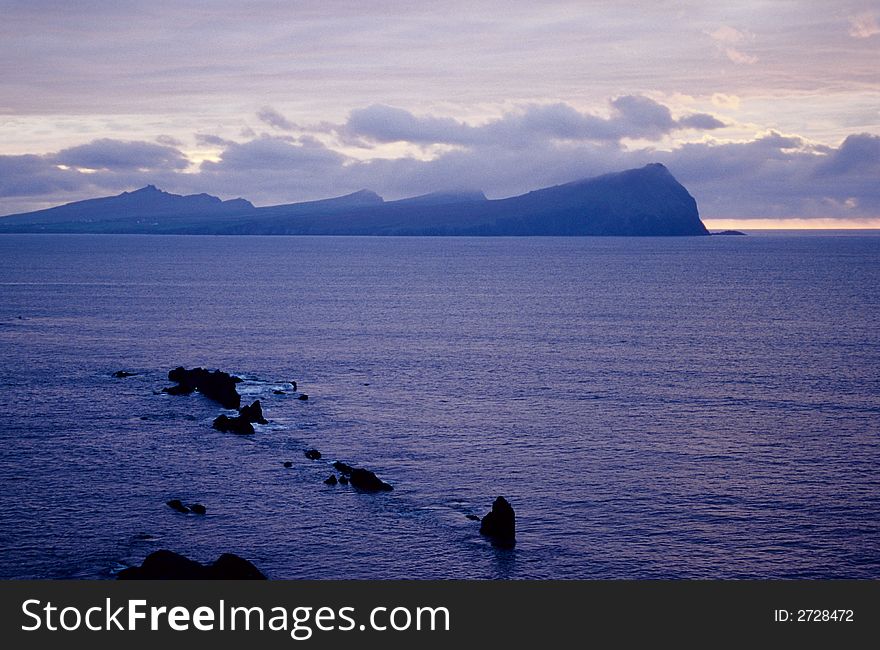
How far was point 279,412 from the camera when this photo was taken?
2955 inches

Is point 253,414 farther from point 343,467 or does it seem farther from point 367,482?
point 367,482

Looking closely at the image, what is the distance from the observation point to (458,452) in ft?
205

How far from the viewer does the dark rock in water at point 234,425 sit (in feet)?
222

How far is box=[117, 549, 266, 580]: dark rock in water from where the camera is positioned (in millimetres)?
38438

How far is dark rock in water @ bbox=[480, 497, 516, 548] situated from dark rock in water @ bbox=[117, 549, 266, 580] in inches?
500

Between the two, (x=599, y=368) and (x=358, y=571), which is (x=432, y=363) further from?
(x=358, y=571)

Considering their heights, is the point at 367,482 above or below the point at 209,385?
below

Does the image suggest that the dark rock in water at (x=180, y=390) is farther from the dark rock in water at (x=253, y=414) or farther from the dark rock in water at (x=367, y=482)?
the dark rock in water at (x=367, y=482)

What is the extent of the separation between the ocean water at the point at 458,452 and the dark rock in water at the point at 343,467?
3.77 ft

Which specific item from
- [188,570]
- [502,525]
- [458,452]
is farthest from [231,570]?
[458,452]

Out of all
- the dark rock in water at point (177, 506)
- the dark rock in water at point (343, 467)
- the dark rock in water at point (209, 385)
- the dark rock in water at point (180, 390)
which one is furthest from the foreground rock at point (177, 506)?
the dark rock in water at point (180, 390)

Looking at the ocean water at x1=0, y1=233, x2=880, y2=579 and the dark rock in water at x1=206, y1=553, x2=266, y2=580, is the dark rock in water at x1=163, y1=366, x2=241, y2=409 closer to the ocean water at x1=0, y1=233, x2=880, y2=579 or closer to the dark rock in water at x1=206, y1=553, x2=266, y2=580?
the ocean water at x1=0, y1=233, x2=880, y2=579

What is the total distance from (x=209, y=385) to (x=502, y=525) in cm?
4258

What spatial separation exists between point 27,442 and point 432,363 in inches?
1783
